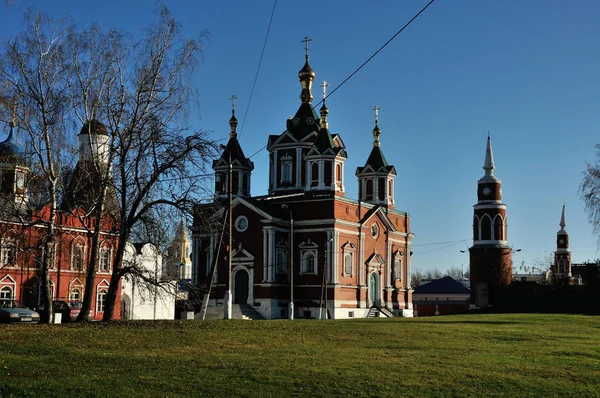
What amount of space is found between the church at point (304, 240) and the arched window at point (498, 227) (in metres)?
13.0

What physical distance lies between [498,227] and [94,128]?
46.3 m

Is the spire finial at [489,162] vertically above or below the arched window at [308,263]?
above

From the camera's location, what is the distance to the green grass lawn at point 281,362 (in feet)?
45.0

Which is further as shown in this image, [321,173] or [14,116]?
[321,173]

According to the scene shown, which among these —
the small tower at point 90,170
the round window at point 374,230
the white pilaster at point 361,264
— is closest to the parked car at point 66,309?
the small tower at point 90,170

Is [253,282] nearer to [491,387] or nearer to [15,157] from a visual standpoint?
[15,157]

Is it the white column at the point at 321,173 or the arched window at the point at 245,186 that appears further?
the arched window at the point at 245,186

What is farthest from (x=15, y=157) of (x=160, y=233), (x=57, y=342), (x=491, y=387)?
(x=491, y=387)

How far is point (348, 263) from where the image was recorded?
51250 mm

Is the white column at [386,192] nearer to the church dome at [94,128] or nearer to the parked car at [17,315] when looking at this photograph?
the parked car at [17,315]

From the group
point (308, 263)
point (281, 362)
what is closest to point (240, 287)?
point (308, 263)

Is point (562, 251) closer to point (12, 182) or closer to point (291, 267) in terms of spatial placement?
point (291, 267)

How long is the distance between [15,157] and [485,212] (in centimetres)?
4694

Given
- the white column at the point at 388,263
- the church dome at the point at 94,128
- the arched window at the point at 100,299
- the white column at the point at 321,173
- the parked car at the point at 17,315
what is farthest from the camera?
the white column at the point at 388,263
